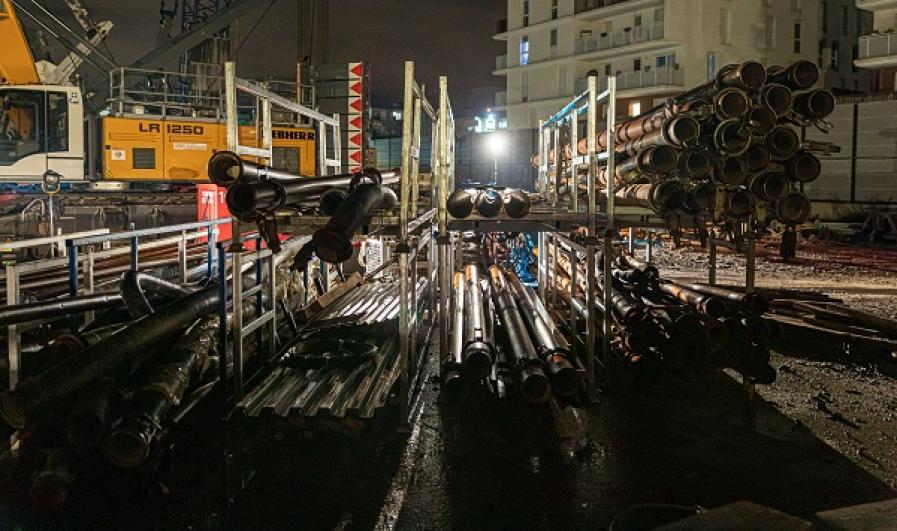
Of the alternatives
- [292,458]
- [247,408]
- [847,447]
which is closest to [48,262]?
[247,408]

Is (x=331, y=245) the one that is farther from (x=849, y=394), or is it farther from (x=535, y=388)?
(x=849, y=394)

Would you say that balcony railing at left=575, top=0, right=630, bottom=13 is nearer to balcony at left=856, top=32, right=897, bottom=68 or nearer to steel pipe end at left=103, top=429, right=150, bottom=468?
balcony at left=856, top=32, right=897, bottom=68

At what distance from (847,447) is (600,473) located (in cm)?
242

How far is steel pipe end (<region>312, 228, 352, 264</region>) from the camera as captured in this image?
4988mm

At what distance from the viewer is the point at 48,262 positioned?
684 centimetres

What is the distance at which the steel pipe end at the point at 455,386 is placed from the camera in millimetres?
6616

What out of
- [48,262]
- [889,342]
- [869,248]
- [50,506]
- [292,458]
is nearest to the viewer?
[50,506]

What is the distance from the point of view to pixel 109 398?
543cm

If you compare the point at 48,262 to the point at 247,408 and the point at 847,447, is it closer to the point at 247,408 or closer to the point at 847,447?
the point at 247,408

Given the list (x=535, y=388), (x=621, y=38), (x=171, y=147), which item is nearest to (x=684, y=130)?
(x=535, y=388)

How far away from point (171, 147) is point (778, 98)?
51.7 ft

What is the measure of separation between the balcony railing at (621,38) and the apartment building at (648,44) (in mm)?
62

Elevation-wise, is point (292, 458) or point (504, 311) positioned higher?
point (504, 311)

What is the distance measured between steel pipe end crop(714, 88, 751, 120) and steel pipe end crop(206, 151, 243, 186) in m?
4.61
